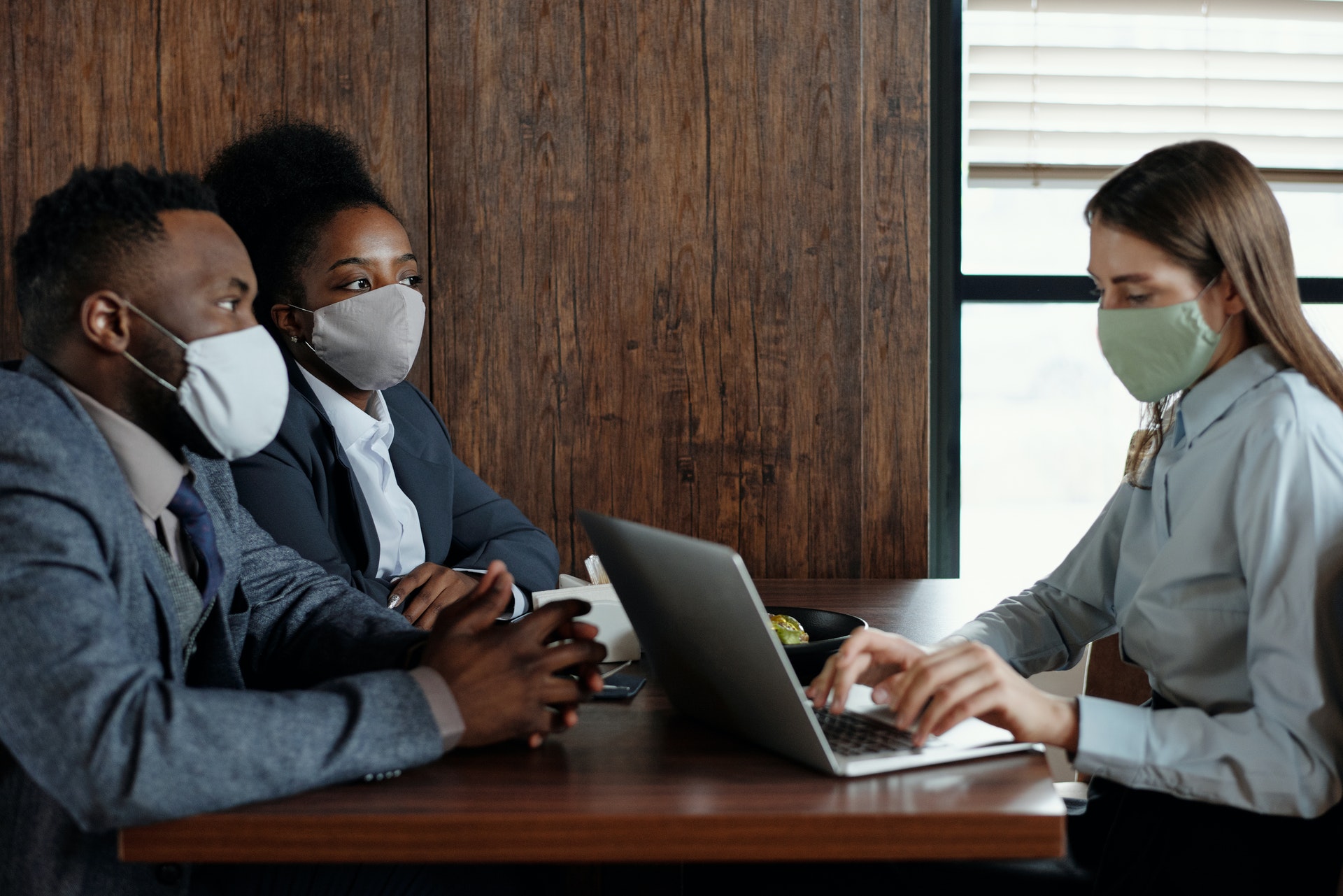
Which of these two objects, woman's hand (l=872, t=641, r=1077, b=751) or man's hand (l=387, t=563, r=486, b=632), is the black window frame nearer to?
man's hand (l=387, t=563, r=486, b=632)

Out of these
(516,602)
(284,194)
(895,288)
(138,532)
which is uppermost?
(284,194)

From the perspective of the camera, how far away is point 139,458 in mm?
1008

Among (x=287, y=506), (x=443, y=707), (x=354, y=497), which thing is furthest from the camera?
(x=354, y=497)

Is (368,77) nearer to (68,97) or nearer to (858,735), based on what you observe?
(68,97)

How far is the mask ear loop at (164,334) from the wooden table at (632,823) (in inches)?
16.5

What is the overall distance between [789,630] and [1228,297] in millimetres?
628

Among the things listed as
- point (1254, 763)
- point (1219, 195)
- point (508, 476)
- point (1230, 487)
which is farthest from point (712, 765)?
point (508, 476)

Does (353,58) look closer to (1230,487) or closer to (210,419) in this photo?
(210,419)

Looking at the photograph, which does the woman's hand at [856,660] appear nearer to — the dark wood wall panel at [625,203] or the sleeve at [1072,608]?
the sleeve at [1072,608]

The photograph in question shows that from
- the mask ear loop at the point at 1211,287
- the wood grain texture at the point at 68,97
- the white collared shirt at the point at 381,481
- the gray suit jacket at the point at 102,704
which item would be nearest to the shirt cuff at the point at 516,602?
the white collared shirt at the point at 381,481

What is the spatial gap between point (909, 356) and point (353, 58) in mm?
1325

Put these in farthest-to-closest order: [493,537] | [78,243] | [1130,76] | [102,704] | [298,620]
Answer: [1130,76] → [493,537] → [298,620] → [78,243] → [102,704]

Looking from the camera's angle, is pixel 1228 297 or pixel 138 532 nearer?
pixel 138 532

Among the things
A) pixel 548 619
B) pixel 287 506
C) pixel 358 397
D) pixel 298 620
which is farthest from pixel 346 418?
pixel 548 619
